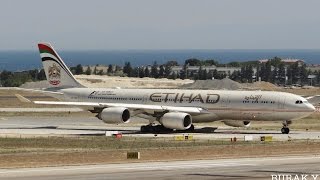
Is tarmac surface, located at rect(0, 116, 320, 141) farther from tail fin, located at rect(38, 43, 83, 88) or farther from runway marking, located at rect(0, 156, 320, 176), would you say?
runway marking, located at rect(0, 156, 320, 176)

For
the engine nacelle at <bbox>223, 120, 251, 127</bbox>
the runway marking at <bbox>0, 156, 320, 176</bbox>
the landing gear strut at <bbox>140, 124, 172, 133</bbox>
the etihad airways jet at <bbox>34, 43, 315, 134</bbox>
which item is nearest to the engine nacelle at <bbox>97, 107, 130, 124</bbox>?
the etihad airways jet at <bbox>34, 43, 315, 134</bbox>

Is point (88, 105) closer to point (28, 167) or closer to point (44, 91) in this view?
point (44, 91)

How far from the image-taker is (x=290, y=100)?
2837 inches

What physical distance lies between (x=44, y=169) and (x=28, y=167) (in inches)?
56.3

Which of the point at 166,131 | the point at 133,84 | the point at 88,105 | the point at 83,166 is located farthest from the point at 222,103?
the point at 133,84

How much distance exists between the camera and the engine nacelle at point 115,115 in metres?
74.9

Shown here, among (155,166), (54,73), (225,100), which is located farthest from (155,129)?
(155,166)

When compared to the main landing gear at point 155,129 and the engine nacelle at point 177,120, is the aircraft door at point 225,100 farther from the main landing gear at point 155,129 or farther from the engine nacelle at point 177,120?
the main landing gear at point 155,129

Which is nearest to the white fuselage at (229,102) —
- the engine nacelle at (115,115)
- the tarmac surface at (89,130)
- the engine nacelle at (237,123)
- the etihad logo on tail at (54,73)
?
the tarmac surface at (89,130)

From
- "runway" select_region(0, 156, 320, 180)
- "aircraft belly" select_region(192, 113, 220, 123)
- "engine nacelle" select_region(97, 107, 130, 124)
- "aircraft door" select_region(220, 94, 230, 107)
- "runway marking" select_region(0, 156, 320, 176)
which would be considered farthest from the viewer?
"aircraft belly" select_region(192, 113, 220, 123)

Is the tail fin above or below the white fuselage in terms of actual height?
above

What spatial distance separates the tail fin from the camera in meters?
85.4

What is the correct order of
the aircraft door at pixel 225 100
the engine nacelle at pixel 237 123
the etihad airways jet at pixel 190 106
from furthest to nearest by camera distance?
the engine nacelle at pixel 237 123 → the aircraft door at pixel 225 100 → the etihad airways jet at pixel 190 106

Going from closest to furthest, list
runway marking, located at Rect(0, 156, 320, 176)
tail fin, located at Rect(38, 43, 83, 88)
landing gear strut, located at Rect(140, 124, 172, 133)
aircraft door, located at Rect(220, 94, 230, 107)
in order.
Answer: runway marking, located at Rect(0, 156, 320, 176) → aircraft door, located at Rect(220, 94, 230, 107) → landing gear strut, located at Rect(140, 124, 172, 133) → tail fin, located at Rect(38, 43, 83, 88)
